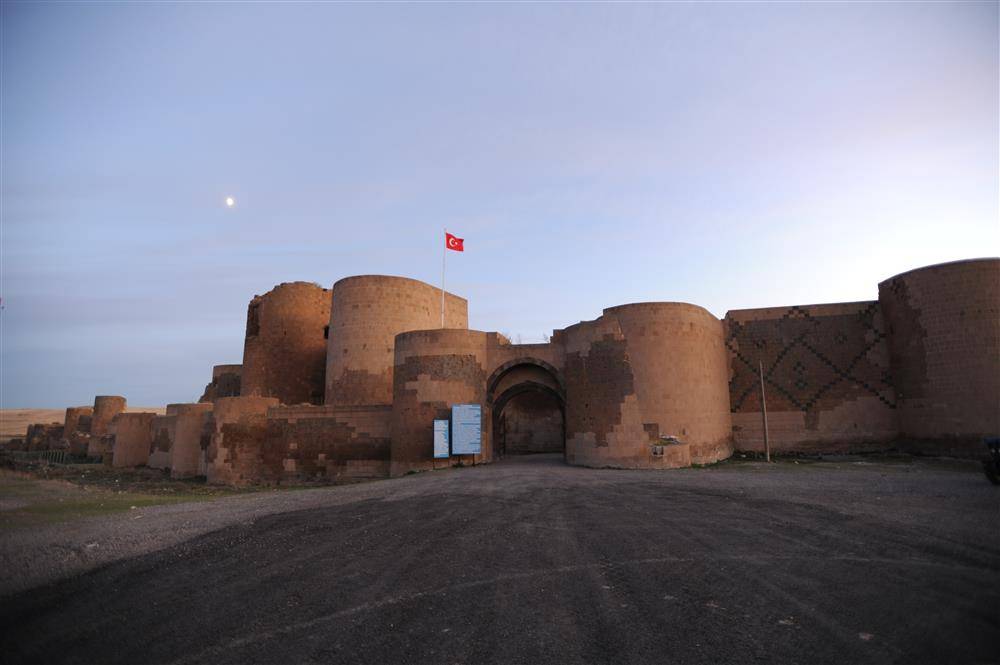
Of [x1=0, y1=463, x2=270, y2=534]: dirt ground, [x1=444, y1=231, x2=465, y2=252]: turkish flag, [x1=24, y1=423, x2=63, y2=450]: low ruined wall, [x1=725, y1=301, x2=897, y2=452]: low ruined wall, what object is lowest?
[x1=24, y1=423, x2=63, y2=450]: low ruined wall

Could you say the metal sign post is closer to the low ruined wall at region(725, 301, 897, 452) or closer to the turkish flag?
the low ruined wall at region(725, 301, 897, 452)

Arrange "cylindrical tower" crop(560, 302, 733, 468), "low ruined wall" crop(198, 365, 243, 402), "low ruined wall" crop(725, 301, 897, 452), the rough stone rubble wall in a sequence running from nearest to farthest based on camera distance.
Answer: "cylindrical tower" crop(560, 302, 733, 468), "low ruined wall" crop(725, 301, 897, 452), the rough stone rubble wall, "low ruined wall" crop(198, 365, 243, 402)

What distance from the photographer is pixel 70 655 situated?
A: 459 cm

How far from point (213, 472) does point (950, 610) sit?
2689cm

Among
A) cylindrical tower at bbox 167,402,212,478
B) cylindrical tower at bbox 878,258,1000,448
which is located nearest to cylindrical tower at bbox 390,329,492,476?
cylindrical tower at bbox 167,402,212,478

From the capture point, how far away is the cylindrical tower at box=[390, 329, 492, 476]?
22.0 meters

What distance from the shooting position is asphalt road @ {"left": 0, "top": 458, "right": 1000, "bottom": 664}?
4469 millimetres

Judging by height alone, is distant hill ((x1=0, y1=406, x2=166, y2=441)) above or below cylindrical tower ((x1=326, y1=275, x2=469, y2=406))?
below

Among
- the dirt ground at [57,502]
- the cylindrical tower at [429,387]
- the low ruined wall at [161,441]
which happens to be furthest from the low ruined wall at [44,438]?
the cylindrical tower at [429,387]

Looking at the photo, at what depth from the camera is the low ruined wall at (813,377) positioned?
2262 centimetres

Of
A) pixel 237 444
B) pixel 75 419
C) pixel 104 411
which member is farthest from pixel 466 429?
pixel 75 419

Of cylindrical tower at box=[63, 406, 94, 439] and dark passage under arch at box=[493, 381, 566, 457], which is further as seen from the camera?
cylindrical tower at box=[63, 406, 94, 439]

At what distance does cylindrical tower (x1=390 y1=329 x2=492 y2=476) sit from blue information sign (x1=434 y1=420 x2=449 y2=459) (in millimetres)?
470

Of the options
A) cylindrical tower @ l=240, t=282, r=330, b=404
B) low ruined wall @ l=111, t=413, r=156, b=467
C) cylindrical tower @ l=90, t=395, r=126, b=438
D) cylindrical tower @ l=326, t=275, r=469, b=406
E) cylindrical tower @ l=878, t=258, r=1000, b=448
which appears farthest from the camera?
cylindrical tower @ l=90, t=395, r=126, b=438
